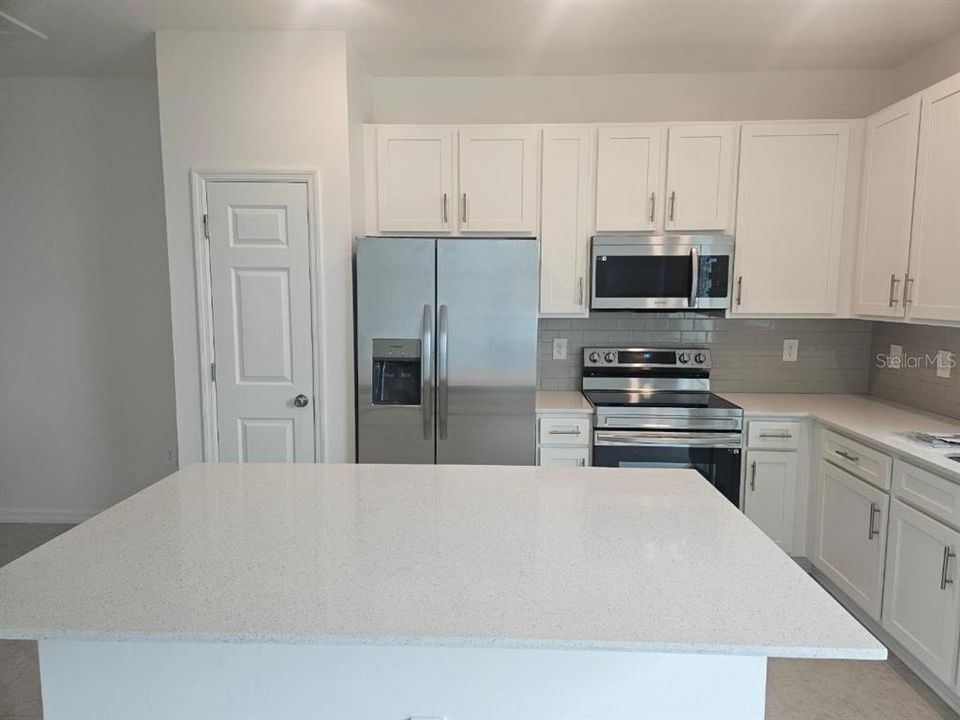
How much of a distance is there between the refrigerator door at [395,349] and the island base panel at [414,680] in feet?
5.71

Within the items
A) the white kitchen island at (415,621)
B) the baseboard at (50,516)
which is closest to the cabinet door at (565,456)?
the white kitchen island at (415,621)

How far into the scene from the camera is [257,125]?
2752mm

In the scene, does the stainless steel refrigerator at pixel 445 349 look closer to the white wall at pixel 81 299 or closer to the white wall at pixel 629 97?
the white wall at pixel 629 97

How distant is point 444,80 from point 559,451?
229cm

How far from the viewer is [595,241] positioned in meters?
3.05

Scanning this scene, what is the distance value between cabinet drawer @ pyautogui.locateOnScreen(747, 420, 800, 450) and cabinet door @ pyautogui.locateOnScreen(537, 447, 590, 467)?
0.85 metres

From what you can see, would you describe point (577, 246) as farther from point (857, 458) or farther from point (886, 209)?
point (857, 458)

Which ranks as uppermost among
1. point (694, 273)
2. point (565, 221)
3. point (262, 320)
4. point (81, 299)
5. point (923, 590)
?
point (565, 221)

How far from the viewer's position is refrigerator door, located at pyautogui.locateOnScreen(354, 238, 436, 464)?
2.79 m

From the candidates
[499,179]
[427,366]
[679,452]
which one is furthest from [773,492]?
[499,179]

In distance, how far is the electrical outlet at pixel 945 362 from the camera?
2.69 metres

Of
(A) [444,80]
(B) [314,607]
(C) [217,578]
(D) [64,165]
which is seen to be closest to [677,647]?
(B) [314,607]

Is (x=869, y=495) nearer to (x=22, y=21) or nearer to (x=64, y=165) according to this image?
(x=22, y=21)

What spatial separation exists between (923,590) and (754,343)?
1.66 metres
